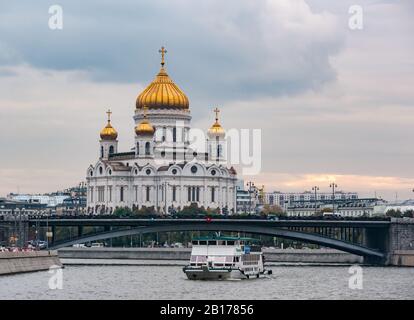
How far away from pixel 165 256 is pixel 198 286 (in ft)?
190

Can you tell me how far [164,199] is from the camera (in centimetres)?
18962

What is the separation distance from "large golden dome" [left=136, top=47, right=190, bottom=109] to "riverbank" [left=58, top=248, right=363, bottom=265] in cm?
4001

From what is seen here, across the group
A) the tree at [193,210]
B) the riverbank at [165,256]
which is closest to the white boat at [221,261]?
the riverbank at [165,256]

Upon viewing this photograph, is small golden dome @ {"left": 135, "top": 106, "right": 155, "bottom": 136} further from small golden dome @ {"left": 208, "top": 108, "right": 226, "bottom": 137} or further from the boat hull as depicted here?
the boat hull

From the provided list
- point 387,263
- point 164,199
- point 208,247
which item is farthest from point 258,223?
point 164,199

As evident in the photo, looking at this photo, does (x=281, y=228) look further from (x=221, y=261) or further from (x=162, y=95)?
(x=162, y=95)

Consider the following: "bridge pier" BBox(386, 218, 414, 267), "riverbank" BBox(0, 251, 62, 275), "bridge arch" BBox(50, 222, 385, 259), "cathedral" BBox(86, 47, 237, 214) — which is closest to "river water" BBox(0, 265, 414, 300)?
"riverbank" BBox(0, 251, 62, 275)

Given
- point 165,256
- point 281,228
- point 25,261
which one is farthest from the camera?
point 165,256

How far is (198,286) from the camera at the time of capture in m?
90.9

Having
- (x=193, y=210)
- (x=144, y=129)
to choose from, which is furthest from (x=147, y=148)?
(x=193, y=210)

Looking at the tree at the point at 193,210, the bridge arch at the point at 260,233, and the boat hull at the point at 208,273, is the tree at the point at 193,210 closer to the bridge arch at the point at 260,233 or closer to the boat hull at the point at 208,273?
the bridge arch at the point at 260,233

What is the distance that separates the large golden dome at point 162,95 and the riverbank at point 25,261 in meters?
82.4

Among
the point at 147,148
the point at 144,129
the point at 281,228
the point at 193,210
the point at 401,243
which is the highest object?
the point at 144,129

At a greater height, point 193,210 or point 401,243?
point 193,210
